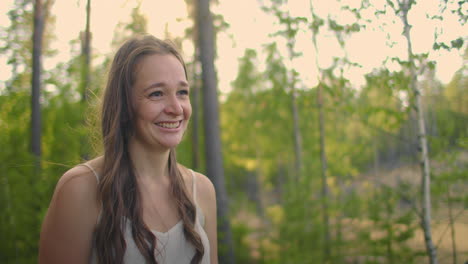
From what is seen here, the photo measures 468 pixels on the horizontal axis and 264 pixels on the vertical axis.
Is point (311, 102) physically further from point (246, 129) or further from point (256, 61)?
point (246, 129)

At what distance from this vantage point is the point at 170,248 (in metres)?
1.80

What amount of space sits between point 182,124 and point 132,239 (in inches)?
25.3

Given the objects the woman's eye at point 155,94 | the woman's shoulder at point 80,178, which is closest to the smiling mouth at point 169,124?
the woman's eye at point 155,94

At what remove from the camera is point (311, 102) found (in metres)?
4.46

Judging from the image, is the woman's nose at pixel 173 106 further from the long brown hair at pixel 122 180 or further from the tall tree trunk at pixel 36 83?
the tall tree trunk at pixel 36 83

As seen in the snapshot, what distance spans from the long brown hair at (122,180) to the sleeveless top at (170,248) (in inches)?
0.9

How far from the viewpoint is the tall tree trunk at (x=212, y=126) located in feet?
22.9

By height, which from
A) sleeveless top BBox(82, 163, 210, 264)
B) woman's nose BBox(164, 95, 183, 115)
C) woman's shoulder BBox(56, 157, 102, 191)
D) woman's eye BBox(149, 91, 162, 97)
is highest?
woman's eye BBox(149, 91, 162, 97)

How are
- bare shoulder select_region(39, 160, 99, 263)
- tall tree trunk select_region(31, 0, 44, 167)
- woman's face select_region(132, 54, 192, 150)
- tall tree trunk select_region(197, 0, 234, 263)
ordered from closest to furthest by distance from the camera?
bare shoulder select_region(39, 160, 99, 263), woman's face select_region(132, 54, 192, 150), tall tree trunk select_region(197, 0, 234, 263), tall tree trunk select_region(31, 0, 44, 167)

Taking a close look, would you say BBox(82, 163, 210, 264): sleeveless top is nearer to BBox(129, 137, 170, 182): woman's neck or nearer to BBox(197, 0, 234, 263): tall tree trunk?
BBox(129, 137, 170, 182): woman's neck

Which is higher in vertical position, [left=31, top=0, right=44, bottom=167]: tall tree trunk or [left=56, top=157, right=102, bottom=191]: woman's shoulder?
[left=31, top=0, right=44, bottom=167]: tall tree trunk

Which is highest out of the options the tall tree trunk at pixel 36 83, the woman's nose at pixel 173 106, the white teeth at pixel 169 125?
the tall tree trunk at pixel 36 83

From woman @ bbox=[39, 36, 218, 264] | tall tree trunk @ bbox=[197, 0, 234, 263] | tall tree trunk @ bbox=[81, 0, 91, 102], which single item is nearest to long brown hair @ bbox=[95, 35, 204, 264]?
woman @ bbox=[39, 36, 218, 264]

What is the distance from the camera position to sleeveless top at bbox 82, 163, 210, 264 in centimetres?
166
